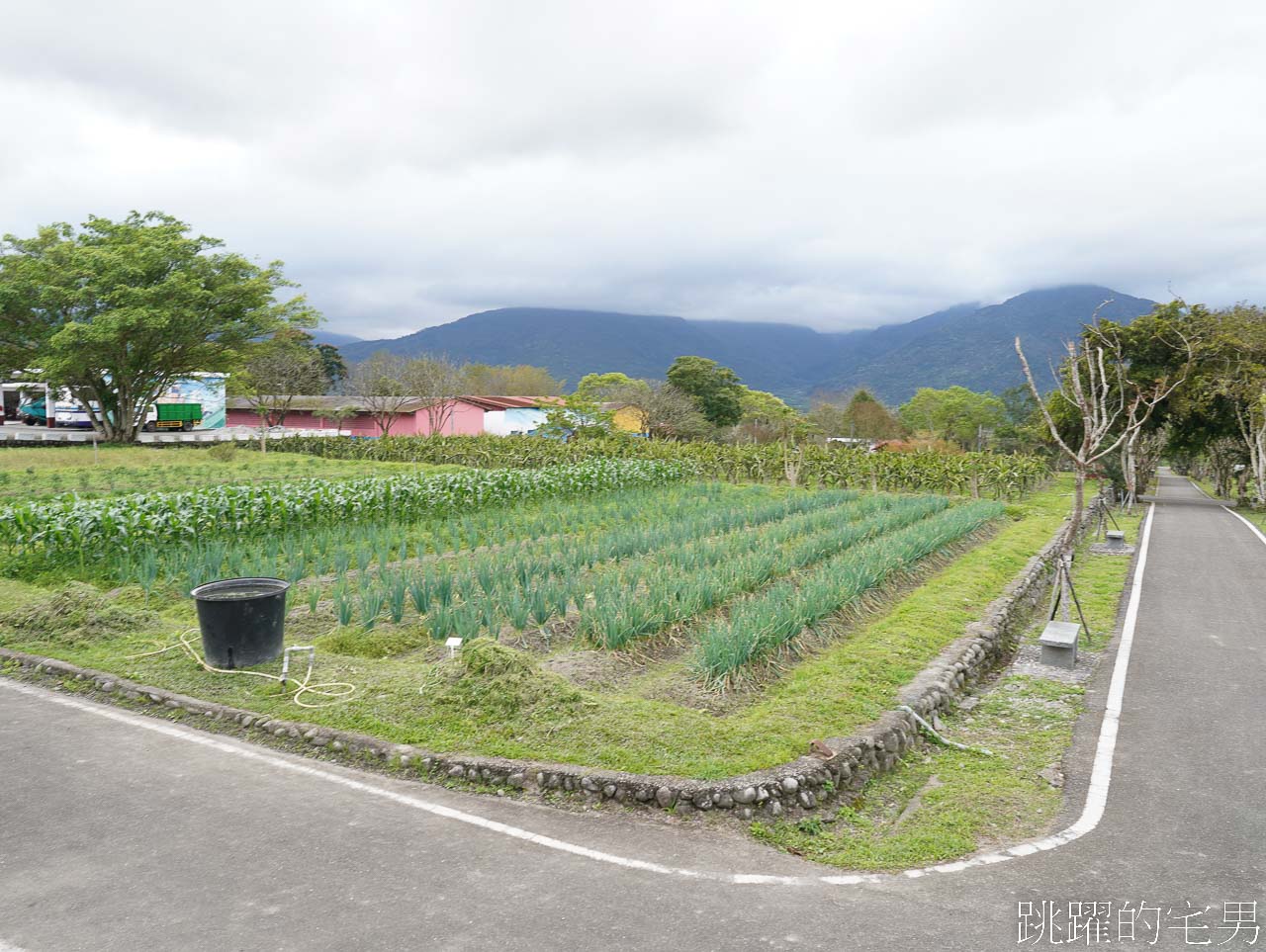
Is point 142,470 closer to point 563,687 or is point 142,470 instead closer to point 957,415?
point 563,687

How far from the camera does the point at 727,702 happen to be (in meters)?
6.25

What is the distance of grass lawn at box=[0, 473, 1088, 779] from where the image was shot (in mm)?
5234

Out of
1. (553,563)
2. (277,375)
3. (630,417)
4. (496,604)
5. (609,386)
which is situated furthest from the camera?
(630,417)

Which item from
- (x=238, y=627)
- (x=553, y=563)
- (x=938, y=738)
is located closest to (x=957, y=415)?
(x=553, y=563)

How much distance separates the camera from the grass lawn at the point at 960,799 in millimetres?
4344

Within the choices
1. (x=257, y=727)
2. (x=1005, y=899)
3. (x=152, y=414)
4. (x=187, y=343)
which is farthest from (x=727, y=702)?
(x=152, y=414)

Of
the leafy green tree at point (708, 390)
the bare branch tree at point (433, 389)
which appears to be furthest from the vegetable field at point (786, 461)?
the leafy green tree at point (708, 390)

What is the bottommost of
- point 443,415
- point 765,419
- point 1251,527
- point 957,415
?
point 1251,527

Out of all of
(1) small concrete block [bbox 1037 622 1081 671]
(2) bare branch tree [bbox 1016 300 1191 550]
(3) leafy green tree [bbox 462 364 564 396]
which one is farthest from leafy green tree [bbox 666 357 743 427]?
(1) small concrete block [bbox 1037 622 1081 671]

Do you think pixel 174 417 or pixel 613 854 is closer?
pixel 613 854

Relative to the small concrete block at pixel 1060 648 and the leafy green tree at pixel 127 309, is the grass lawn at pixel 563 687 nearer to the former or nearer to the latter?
the small concrete block at pixel 1060 648

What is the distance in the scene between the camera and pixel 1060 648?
795cm

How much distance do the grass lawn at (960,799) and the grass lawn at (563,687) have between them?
18.5 inches

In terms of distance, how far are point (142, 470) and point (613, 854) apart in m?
24.5
